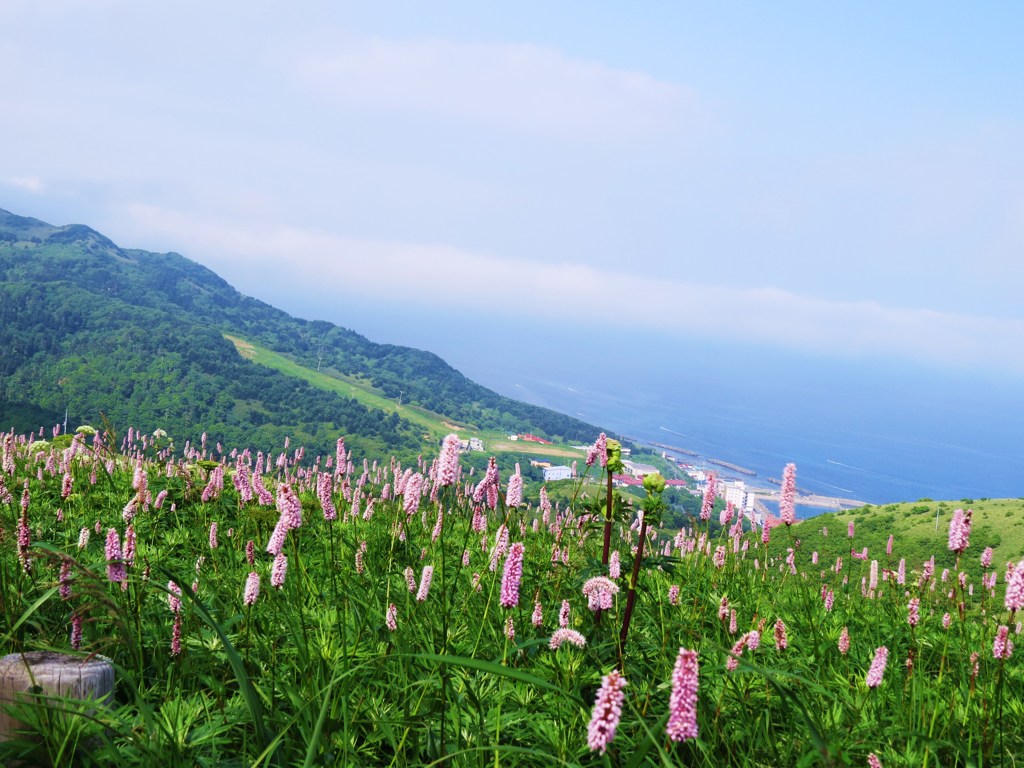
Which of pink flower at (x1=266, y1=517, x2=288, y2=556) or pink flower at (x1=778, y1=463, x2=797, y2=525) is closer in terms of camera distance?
pink flower at (x1=266, y1=517, x2=288, y2=556)

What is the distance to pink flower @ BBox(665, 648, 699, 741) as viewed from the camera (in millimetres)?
1764

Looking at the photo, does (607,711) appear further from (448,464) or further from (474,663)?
(448,464)

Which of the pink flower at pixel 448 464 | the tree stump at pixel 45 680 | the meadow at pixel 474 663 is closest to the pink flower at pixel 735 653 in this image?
the meadow at pixel 474 663

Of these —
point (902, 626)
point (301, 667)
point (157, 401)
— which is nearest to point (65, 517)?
point (301, 667)

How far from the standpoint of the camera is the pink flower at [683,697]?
69.4 inches

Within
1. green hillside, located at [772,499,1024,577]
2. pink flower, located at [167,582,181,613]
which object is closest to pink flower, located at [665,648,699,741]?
pink flower, located at [167,582,181,613]

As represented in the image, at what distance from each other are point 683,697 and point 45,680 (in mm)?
3076

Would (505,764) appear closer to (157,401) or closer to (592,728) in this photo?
(592,728)

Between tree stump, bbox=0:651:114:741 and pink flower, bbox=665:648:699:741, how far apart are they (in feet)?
9.11

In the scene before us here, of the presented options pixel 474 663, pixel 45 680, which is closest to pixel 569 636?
pixel 474 663

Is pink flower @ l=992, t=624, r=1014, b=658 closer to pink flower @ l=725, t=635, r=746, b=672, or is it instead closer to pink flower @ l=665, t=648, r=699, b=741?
pink flower @ l=725, t=635, r=746, b=672

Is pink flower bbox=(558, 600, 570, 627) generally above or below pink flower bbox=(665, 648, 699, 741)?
below

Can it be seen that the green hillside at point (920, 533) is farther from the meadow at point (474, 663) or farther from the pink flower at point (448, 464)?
the pink flower at point (448, 464)

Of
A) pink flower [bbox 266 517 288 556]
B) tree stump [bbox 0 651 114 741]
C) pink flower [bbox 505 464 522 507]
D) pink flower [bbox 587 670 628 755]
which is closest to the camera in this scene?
pink flower [bbox 587 670 628 755]
